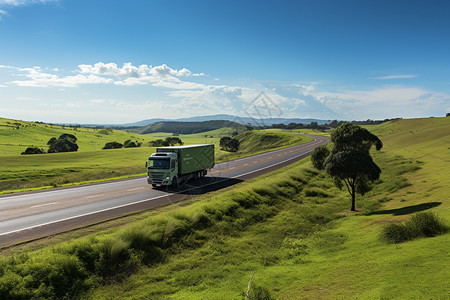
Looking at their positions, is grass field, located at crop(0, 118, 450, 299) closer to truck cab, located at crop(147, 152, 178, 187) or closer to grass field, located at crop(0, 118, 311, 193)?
truck cab, located at crop(147, 152, 178, 187)

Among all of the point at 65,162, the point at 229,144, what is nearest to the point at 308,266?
the point at 65,162

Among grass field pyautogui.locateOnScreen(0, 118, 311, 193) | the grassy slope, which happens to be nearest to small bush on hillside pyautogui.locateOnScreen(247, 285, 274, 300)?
the grassy slope

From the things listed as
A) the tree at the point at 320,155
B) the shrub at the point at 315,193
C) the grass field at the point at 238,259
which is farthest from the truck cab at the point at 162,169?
the tree at the point at 320,155

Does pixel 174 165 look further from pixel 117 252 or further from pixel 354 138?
pixel 354 138

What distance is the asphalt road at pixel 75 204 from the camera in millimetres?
16297

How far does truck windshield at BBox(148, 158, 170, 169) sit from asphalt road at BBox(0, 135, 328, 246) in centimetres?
260

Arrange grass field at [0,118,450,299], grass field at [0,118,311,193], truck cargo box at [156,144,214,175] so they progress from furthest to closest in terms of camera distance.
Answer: grass field at [0,118,311,193] < truck cargo box at [156,144,214,175] < grass field at [0,118,450,299]

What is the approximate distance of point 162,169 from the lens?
28969 millimetres

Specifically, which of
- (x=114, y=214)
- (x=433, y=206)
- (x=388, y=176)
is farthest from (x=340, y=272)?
(x=388, y=176)

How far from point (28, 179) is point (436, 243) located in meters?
49.9

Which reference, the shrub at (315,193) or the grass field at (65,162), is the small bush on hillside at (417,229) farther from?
the shrub at (315,193)

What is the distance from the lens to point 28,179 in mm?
40656

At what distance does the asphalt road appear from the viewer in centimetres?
1630

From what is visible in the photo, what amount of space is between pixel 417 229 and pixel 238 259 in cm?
835
